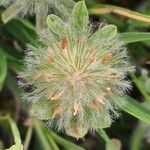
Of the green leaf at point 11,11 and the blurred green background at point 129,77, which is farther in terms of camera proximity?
the blurred green background at point 129,77

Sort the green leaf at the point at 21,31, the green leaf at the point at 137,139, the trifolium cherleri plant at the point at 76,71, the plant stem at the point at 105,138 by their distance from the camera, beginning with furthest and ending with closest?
the green leaf at the point at 137,139, the green leaf at the point at 21,31, the plant stem at the point at 105,138, the trifolium cherleri plant at the point at 76,71

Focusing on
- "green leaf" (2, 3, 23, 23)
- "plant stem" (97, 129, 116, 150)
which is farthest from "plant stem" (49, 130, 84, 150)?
"green leaf" (2, 3, 23, 23)

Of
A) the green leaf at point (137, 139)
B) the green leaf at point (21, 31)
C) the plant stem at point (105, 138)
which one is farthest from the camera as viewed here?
the green leaf at point (137, 139)

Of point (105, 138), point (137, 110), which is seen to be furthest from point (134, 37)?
point (105, 138)

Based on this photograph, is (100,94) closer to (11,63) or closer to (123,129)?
(11,63)

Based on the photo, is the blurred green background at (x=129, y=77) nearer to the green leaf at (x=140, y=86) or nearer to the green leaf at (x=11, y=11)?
the green leaf at (x=140, y=86)

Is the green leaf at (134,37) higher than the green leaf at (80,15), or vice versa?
the green leaf at (80,15)

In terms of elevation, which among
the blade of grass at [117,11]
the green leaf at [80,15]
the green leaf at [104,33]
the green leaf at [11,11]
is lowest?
the blade of grass at [117,11]

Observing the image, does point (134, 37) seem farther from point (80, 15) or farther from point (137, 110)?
point (80, 15)

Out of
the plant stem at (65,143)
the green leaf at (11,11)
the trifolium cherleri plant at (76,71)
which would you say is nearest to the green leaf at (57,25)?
the trifolium cherleri plant at (76,71)
